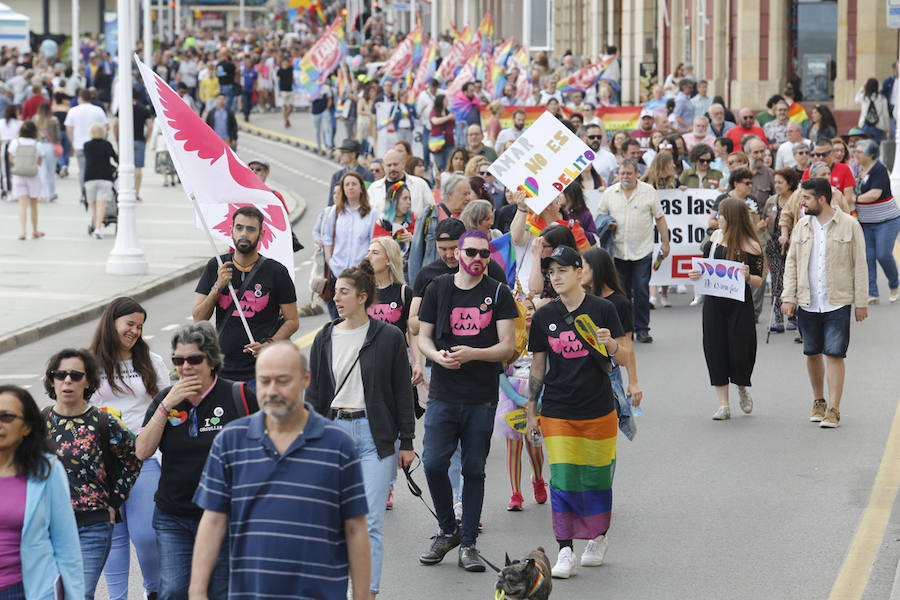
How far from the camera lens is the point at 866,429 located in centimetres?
1175

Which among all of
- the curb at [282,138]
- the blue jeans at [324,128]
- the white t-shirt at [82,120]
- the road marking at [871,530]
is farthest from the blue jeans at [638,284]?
the curb at [282,138]

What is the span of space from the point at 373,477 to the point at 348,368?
550 mm

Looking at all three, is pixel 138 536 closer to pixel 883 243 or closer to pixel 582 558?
pixel 582 558

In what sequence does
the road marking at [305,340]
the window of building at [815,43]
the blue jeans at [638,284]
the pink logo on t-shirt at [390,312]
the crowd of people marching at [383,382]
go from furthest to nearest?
the window of building at [815,43] < the blue jeans at [638,284] < the road marking at [305,340] < the pink logo on t-shirt at [390,312] < the crowd of people marching at [383,382]

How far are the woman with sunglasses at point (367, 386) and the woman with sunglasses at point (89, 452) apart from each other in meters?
1.20

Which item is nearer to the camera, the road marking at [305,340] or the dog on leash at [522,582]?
the dog on leash at [522,582]

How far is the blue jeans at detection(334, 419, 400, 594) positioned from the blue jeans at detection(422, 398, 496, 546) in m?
0.71

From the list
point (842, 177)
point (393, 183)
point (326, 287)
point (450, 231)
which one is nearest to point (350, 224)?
point (326, 287)

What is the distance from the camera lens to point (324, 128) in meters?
39.7

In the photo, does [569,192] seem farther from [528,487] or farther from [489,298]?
[489,298]

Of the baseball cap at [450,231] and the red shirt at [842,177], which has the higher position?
the red shirt at [842,177]

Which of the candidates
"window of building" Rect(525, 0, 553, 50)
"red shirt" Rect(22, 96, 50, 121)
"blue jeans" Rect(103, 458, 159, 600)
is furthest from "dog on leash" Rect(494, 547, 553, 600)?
"window of building" Rect(525, 0, 553, 50)

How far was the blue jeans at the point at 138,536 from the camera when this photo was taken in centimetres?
701

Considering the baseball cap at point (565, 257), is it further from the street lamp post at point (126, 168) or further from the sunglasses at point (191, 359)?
the street lamp post at point (126, 168)
